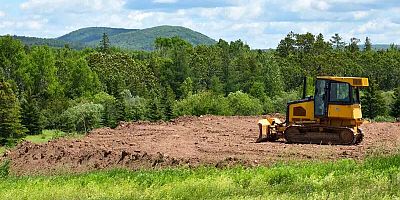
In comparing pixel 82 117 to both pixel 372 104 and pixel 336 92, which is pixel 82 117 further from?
pixel 336 92

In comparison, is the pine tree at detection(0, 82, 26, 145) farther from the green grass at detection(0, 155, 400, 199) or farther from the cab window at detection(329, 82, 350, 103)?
the green grass at detection(0, 155, 400, 199)

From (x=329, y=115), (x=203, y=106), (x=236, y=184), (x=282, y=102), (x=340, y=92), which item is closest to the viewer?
(x=236, y=184)

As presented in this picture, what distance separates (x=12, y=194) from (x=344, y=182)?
6.54 meters

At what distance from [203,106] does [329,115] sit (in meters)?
39.5

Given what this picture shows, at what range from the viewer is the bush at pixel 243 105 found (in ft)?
214

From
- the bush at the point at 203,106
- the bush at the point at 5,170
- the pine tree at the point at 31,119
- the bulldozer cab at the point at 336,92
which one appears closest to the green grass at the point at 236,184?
the bush at the point at 5,170

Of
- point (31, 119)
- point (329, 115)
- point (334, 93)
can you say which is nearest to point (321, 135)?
point (329, 115)

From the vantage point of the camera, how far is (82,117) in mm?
61844

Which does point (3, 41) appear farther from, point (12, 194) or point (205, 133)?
point (12, 194)

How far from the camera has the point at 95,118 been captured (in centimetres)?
6081

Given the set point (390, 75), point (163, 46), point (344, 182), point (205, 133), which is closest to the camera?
point (344, 182)

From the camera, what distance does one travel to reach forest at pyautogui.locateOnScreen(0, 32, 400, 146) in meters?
58.6

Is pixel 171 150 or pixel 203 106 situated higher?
pixel 171 150

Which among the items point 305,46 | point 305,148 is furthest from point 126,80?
Answer: point 305,148
